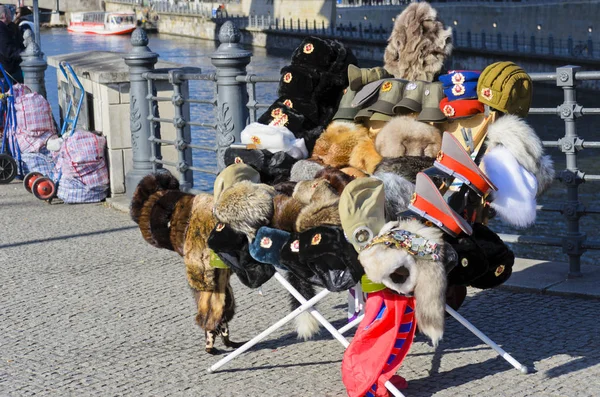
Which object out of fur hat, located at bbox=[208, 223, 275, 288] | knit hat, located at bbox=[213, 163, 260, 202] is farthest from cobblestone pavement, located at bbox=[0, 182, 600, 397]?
knit hat, located at bbox=[213, 163, 260, 202]

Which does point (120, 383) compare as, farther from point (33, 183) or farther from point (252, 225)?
point (33, 183)

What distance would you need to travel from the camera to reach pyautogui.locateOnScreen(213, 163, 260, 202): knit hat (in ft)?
16.0

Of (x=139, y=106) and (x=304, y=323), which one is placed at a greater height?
(x=139, y=106)

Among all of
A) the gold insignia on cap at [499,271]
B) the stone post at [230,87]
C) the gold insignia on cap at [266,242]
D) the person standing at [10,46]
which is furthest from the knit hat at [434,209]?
the person standing at [10,46]

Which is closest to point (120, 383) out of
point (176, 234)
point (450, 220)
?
point (176, 234)

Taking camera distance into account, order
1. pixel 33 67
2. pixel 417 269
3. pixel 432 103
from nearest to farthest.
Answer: pixel 417 269, pixel 432 103, pixel 33 67

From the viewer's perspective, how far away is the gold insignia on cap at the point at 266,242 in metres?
4.54

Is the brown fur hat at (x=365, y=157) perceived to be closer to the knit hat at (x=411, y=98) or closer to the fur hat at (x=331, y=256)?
the knit hat at (x=411, y=98)

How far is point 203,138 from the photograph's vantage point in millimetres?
21359

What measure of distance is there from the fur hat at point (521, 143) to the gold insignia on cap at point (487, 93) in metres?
0.13

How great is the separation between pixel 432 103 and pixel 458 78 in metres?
0.17

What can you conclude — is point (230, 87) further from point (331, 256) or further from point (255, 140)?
point (331, 256)

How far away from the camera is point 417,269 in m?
4.16

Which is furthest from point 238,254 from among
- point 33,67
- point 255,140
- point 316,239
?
point 33,67
